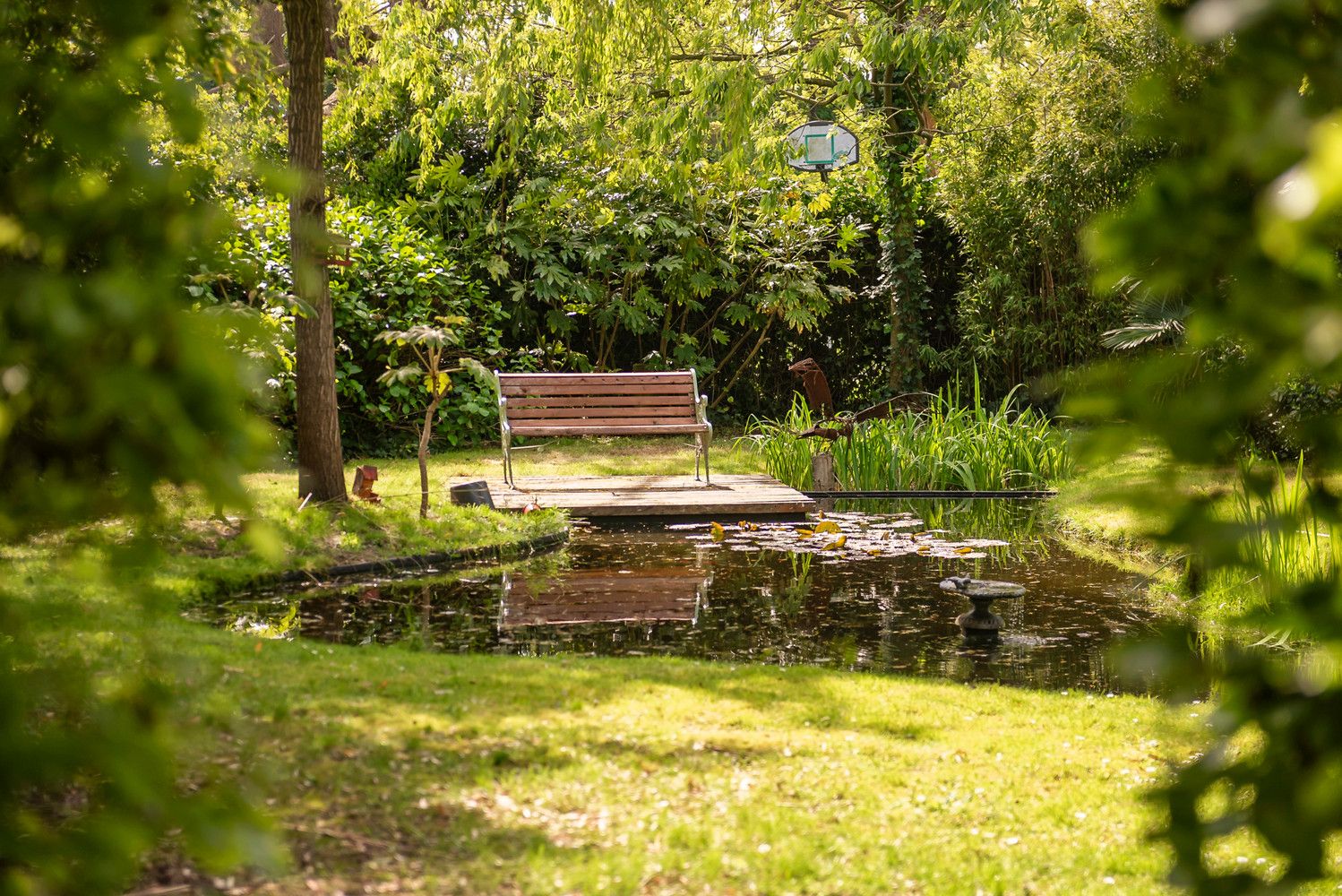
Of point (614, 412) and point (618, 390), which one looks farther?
point (618, 390)

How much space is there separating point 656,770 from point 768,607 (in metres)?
2.97

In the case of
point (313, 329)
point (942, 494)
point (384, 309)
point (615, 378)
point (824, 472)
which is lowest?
point (942, 494)

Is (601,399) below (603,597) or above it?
above

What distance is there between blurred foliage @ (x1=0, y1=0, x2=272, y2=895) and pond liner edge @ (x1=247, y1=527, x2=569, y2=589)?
5336 millimetres

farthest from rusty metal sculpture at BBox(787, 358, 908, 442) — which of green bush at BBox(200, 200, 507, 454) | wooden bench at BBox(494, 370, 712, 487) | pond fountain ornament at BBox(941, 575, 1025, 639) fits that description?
pond fountain ornament at BBox(941, 575, 1025, 639)

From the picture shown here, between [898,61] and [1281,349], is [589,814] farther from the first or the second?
[898,61]

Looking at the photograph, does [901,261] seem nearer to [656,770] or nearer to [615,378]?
[615,378]

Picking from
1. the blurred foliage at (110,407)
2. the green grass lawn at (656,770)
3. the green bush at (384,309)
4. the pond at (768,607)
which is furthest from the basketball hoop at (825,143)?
the blurred foliage at (110,407)

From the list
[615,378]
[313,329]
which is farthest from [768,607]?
[615,378]

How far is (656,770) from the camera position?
3.51m

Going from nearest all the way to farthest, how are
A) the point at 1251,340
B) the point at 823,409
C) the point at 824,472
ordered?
the point at 1251,340 → the point at 824,472 → the point at 823,409

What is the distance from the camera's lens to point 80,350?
1.02 m

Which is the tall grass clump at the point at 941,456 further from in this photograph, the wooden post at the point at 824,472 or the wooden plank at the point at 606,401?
the wooden plank at the point at 606,401

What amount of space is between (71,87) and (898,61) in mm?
11794
